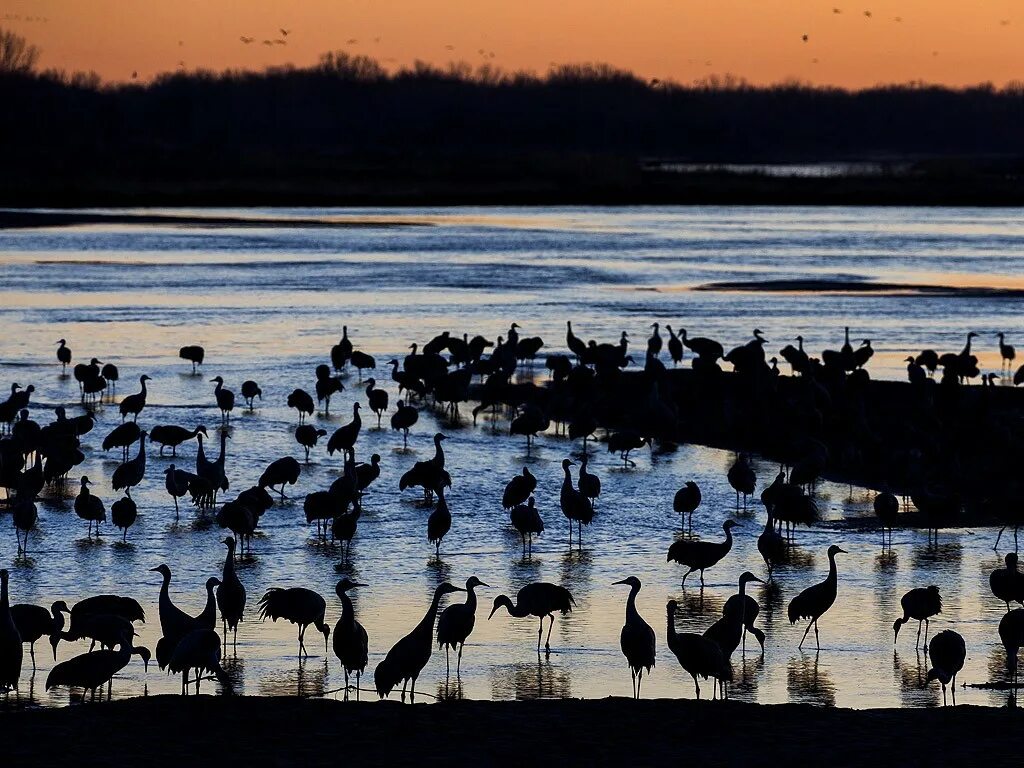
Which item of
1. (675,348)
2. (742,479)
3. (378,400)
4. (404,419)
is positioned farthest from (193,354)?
(742,479)

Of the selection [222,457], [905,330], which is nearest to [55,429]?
[222,457]

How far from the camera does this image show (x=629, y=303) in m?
39.8

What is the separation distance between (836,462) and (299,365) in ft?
36.3

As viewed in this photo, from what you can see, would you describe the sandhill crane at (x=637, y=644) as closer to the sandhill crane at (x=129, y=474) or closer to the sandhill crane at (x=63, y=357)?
the sandhill crane at (x=129, y=474)

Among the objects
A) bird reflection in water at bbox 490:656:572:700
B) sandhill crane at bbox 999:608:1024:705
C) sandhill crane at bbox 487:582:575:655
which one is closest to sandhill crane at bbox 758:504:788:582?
sandhill crane at bbox 487:582:575:655

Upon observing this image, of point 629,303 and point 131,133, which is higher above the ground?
point 131,133

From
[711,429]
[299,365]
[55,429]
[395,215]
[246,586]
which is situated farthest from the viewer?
[395,215]

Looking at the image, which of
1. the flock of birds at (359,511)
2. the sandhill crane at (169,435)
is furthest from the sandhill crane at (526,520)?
the sandhill crane at (169,435)

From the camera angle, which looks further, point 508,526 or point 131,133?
point 131,133

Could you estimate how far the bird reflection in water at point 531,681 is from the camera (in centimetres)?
1111

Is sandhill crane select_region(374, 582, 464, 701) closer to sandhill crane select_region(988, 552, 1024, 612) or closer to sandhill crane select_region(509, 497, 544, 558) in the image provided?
sandhill crane select_region(509, 497, 544, 558)

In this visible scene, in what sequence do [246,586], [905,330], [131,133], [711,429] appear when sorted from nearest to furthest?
[246,586]
[711,429]
[905,330]
[131,133]

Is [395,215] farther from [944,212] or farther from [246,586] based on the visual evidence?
[246,586]

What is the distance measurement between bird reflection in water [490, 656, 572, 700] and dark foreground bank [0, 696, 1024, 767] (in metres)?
0.60
